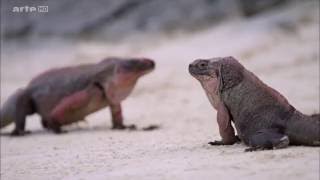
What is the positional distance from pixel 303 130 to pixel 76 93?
549 centimetres

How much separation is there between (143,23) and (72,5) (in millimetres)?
2101

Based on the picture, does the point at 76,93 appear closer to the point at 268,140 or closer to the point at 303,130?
the point at 268,140

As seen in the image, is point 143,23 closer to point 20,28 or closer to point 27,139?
point 20,28

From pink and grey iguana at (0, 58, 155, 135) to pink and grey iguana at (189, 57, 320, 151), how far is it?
368 centimetres

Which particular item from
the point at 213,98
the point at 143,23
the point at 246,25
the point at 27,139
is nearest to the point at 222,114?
the point at 213,98

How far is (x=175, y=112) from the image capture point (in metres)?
12.7

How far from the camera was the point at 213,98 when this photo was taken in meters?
7.43

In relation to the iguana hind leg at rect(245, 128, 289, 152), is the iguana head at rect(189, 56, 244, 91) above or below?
above

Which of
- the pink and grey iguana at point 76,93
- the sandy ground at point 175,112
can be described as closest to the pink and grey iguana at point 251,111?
the sandy ground at point 175,112

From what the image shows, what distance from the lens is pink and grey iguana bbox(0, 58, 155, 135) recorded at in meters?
11.1

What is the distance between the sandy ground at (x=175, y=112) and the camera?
5977mm

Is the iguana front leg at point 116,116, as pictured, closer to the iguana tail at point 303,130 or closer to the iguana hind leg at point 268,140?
the iguana hind leg at point 268,140

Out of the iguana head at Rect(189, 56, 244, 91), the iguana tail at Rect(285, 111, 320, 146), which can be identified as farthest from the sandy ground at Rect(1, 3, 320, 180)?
the iguana head at Rect(189, 56, 244, 91)

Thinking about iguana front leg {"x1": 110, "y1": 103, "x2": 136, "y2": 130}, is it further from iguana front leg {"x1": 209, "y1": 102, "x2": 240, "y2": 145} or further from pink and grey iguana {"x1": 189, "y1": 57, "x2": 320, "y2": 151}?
iguana front leg {"x1": 209, "y1": 102, "x2": 240, "y2": 145}
